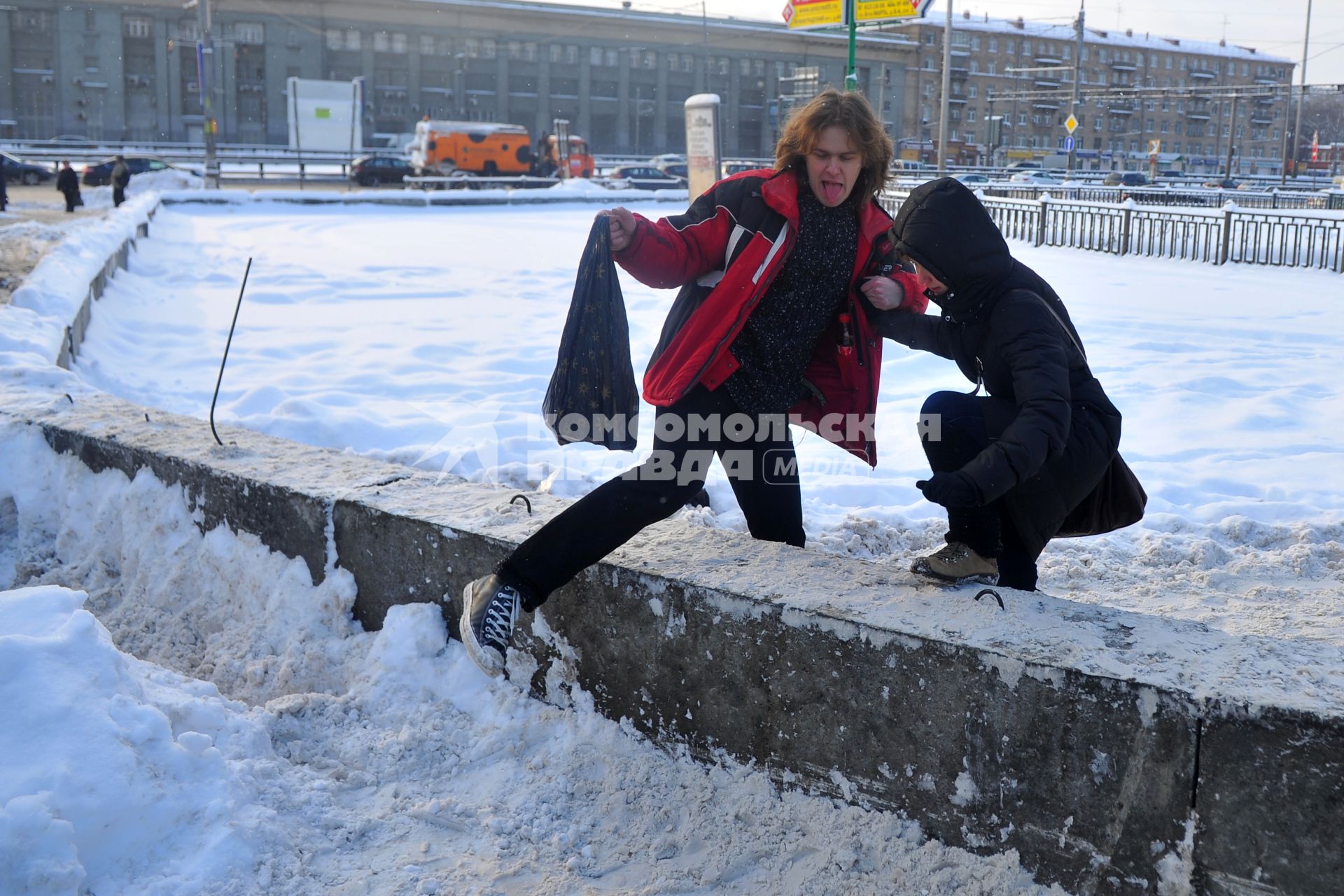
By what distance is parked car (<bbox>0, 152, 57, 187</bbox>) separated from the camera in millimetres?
31875

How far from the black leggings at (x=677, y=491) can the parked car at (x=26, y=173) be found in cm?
3535

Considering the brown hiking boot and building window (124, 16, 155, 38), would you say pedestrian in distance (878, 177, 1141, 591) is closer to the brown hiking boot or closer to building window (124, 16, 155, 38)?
the brown hiking boot

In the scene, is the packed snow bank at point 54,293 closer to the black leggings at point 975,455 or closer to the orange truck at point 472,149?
the black leggings at point 975,455

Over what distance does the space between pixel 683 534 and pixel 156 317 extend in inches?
353

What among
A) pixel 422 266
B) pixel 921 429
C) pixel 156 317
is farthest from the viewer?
pixel 422 266

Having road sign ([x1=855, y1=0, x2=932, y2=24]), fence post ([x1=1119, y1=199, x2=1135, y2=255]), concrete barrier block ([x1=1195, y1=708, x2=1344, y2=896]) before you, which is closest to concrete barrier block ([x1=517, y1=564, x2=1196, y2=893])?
concrete barrier block ([x1=1195, y1=708, x2=1344, y2=896])

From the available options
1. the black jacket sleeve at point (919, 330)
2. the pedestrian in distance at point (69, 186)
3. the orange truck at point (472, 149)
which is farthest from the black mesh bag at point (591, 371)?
the orange truck at point (472, 149)

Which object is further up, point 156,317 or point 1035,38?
point 1035,38

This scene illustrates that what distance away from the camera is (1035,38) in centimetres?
8700

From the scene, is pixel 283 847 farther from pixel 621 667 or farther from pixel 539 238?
pixel 539 238

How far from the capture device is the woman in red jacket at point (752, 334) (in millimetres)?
2605

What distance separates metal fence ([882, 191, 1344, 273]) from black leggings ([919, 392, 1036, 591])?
40.8ft

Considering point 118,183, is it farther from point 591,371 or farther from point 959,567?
point 959,567

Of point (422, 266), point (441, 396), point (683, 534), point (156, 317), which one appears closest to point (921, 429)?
point (683, 534)
